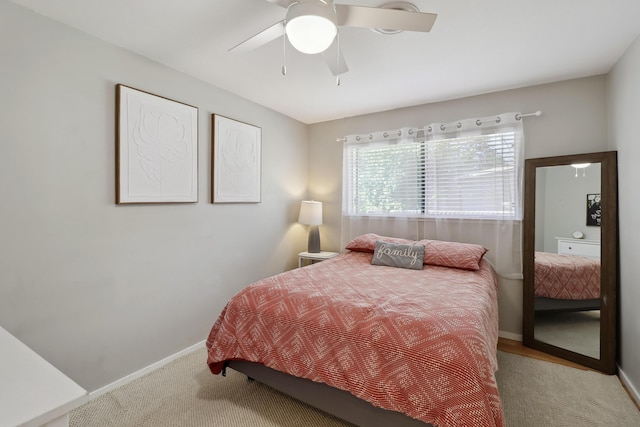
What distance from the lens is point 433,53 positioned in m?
2.23

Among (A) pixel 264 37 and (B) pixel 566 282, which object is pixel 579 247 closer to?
(B) pixel 566 282

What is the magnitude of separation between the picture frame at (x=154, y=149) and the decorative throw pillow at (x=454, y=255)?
227cm

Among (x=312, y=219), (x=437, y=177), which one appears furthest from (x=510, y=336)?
(x=312, y=219)

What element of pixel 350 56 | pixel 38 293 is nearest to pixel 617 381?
pixel 350 56

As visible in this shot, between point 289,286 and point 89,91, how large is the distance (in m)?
1.90

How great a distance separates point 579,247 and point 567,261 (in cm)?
16

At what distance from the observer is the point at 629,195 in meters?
2.14

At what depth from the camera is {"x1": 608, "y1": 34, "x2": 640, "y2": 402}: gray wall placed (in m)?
2.02

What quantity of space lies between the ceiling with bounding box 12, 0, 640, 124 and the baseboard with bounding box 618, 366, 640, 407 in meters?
2.38

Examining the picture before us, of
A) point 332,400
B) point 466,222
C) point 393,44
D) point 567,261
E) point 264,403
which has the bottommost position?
point 264,403

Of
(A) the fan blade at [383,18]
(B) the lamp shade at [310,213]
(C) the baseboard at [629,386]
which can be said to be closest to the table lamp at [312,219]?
(B) the lamp shade at [310,213]

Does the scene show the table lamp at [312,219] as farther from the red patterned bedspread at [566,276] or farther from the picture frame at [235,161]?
the red patterned bedspread at [566,276]

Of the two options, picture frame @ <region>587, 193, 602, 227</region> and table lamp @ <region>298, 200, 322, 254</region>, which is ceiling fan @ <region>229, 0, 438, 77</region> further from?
table lamp @ <region>298, 200, 322, 254</region>

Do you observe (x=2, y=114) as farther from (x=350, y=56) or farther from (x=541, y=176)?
(x=541, y=176)
